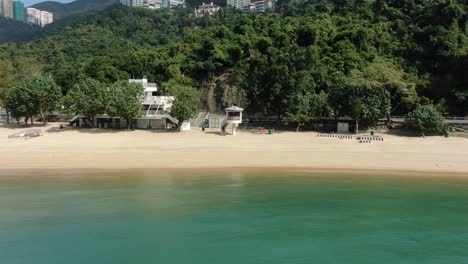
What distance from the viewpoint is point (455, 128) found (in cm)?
4275

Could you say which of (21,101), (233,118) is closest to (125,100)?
(233,118)

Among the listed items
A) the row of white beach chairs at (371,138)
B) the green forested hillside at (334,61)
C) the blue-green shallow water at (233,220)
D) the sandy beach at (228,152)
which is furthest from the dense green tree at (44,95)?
the row of white beach chairs at (371,138)

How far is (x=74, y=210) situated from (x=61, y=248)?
481 centimetres

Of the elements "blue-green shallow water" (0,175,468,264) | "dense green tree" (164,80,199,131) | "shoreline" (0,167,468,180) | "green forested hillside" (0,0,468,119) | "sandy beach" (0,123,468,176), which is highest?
"green forested hillside" (0,0,468,119)

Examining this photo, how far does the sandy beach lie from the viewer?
32656mm

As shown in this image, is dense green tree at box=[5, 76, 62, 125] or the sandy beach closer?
the sandy beach

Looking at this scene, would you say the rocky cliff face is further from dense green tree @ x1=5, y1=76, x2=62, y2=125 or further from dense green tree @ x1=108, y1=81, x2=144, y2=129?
dense green tree @ x1=5, y1=76, x2=62, y2=125

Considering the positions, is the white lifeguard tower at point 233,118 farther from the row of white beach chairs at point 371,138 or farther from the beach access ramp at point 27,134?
the beach access ramp at point 27,134

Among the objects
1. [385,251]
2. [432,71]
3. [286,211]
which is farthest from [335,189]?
[432,71]

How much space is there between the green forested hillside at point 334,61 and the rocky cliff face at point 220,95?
1929mm

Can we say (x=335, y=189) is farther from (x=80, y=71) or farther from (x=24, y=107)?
(x=80, y=71)

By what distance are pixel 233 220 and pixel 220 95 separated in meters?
39.5

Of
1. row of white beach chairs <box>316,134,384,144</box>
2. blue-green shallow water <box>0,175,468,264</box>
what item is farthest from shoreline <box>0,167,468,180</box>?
row of white beach chairs <box>316,134,384,144</box>

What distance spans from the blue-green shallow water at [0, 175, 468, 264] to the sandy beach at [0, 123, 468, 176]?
3.88m
